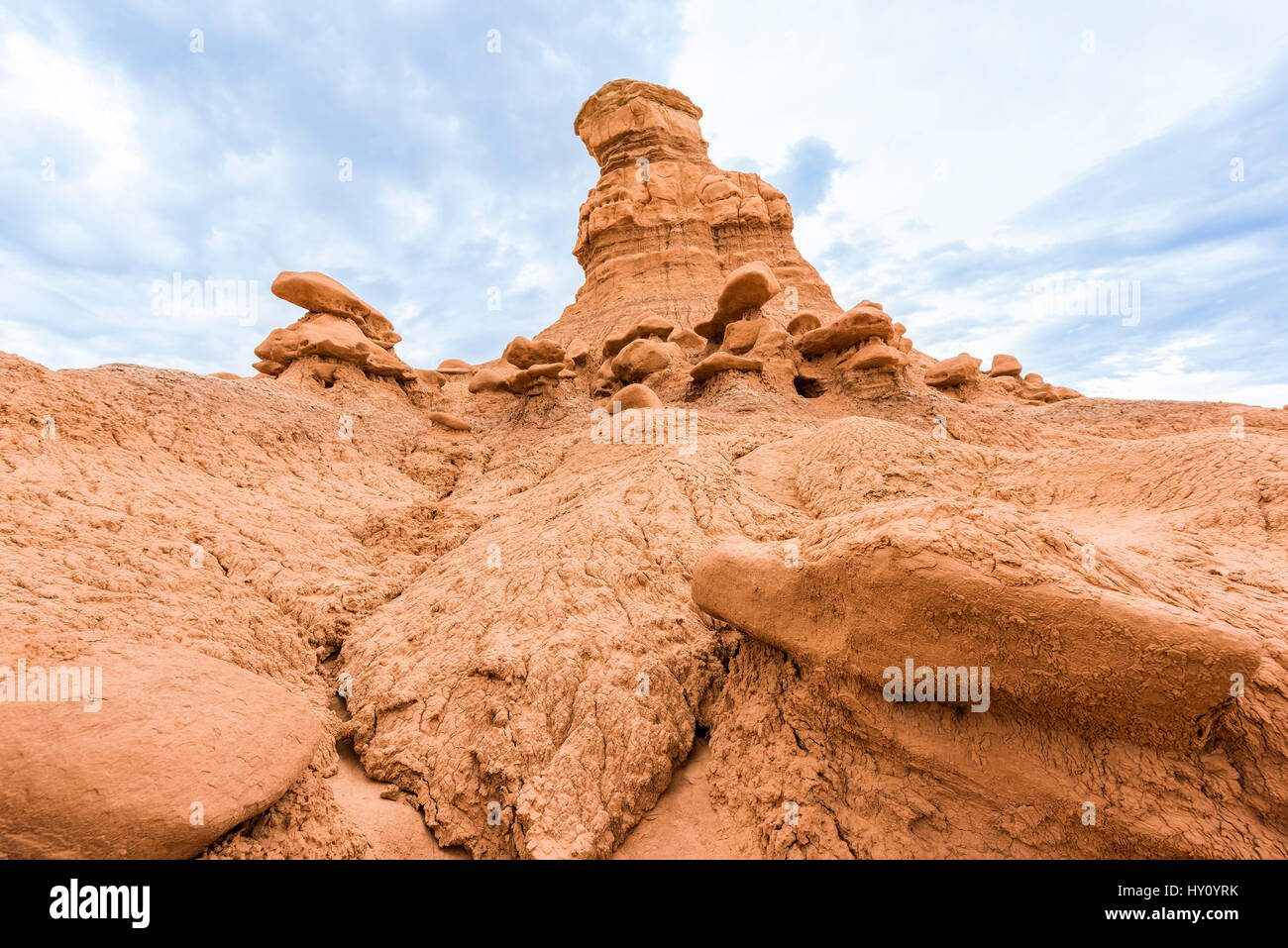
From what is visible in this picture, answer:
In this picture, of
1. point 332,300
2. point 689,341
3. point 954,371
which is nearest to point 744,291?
point 689,341

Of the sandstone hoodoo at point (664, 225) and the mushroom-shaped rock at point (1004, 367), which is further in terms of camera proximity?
the sandstone hoodoo at point (664, 225)

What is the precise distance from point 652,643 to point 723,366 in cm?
764

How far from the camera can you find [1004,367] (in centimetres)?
1532

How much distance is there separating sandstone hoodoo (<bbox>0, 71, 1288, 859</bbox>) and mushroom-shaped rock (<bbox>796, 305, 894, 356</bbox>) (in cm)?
510

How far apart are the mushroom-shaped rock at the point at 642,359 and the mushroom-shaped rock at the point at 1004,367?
33.7 ft

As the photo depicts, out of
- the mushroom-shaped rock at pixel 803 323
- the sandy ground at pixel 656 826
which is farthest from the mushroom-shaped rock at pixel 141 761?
the mushroom-shaped rock at pixel 803 323

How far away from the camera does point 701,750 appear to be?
10.2ft

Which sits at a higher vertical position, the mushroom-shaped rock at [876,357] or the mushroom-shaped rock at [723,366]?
the mushroom-shaped rock at [876,357]

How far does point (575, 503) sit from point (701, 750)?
122 inches

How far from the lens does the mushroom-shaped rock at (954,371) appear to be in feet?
42.1

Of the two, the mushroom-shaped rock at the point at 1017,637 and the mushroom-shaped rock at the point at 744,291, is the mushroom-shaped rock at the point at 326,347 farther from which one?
the mushroom-shaped rock at the point at 1017,637

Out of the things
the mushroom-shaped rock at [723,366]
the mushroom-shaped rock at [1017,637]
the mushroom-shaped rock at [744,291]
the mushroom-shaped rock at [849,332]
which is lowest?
the mushroom-shaped rock at [1017,637]
